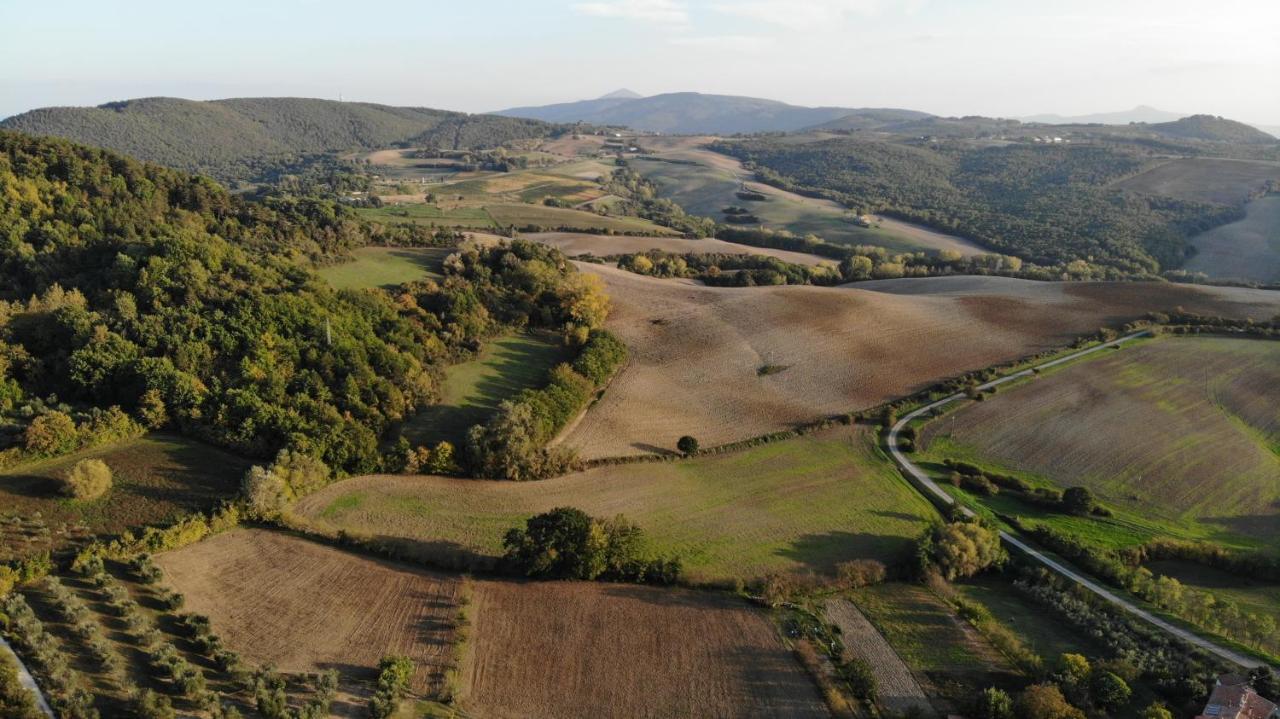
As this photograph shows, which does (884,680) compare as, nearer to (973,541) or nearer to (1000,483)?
(973,541)

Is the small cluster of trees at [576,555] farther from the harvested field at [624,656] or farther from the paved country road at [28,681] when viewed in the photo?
the paved country road at [28,681]

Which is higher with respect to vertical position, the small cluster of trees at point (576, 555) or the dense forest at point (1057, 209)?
the dense forest at point (1057, 209)

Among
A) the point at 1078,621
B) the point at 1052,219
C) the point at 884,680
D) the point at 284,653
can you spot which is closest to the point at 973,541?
the point at 1078,621

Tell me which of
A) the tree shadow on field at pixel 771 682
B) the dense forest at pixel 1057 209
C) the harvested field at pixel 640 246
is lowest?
the tree shadow on field at pixel 771 682

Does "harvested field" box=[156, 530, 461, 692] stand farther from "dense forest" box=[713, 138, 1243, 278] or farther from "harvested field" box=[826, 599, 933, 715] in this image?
"dense forest" box=[713, 138, 1243, 278]

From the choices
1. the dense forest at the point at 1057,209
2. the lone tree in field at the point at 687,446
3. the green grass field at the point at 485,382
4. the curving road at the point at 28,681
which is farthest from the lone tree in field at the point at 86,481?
the dense forest at the point at 1057,209

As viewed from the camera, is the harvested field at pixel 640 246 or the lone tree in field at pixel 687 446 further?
the harvested field at pixel 640 246
